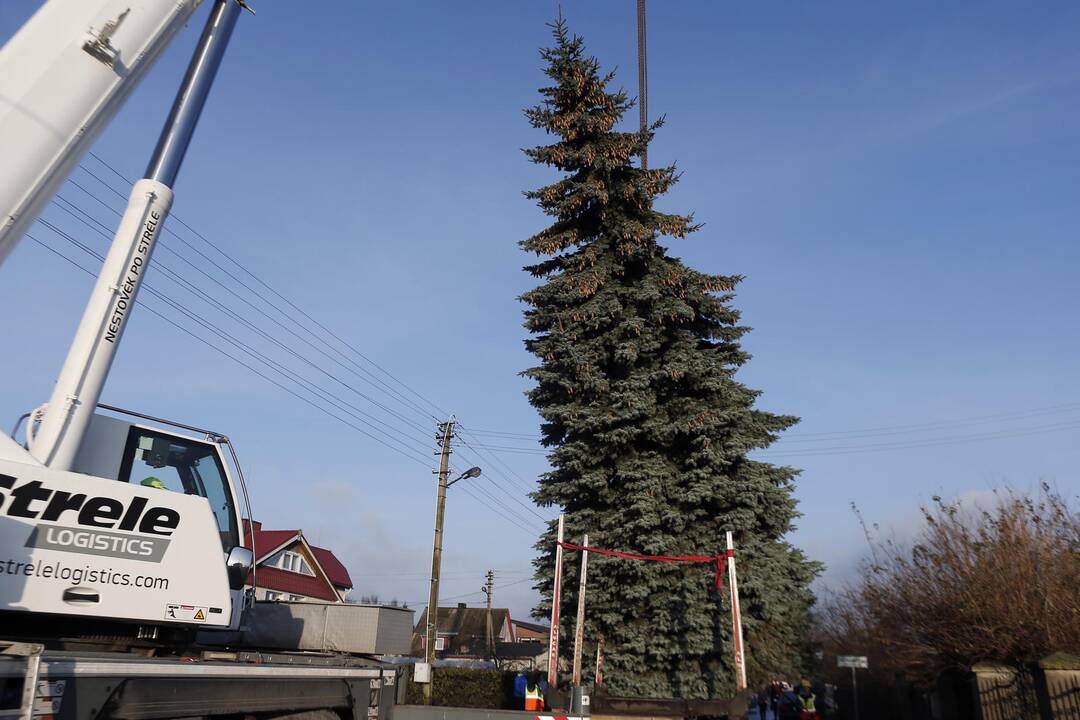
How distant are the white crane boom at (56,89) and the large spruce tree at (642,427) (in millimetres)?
11316

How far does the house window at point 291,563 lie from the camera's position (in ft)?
154

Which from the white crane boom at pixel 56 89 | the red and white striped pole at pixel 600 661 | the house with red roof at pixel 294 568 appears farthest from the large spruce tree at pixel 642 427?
the house with red roof at pixel 294 568

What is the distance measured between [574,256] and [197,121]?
11.3m

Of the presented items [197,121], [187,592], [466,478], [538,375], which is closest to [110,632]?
[187,592]

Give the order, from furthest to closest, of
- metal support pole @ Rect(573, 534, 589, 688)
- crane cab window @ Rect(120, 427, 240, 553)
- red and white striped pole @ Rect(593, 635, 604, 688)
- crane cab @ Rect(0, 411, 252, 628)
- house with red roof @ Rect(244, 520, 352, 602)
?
house with red roof @ Rect(244, 520, 352, 602), red and white striped pole @ Rect(593, 635, 604, 688), metal support pole @ Rect(573, 534, 589, 688), crane cab window @ Rect(120, 427, 240, 553), crane cab @ Rect(0, 411, 252, 628)

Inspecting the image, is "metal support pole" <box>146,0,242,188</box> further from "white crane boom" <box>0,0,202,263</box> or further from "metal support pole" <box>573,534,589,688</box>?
"metal support pole" <box>573,534,589,688</box>

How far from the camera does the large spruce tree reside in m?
15.2

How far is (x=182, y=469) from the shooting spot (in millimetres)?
6871

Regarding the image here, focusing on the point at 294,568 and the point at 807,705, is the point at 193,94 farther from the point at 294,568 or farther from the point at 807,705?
the point at 294,568

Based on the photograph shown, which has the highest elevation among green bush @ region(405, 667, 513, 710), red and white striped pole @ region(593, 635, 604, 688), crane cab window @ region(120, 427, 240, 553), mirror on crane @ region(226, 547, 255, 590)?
crane cab window @ region(120, 427, 240, 553)

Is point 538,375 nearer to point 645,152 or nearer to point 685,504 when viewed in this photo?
point 685,504

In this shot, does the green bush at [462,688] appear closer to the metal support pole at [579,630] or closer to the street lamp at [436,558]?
the street lamp at [436,558]

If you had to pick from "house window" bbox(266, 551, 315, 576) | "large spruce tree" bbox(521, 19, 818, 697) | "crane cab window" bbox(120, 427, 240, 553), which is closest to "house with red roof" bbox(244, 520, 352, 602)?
"house window" bbox(266, 551, 315, 576)

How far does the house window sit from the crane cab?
4227 cm
